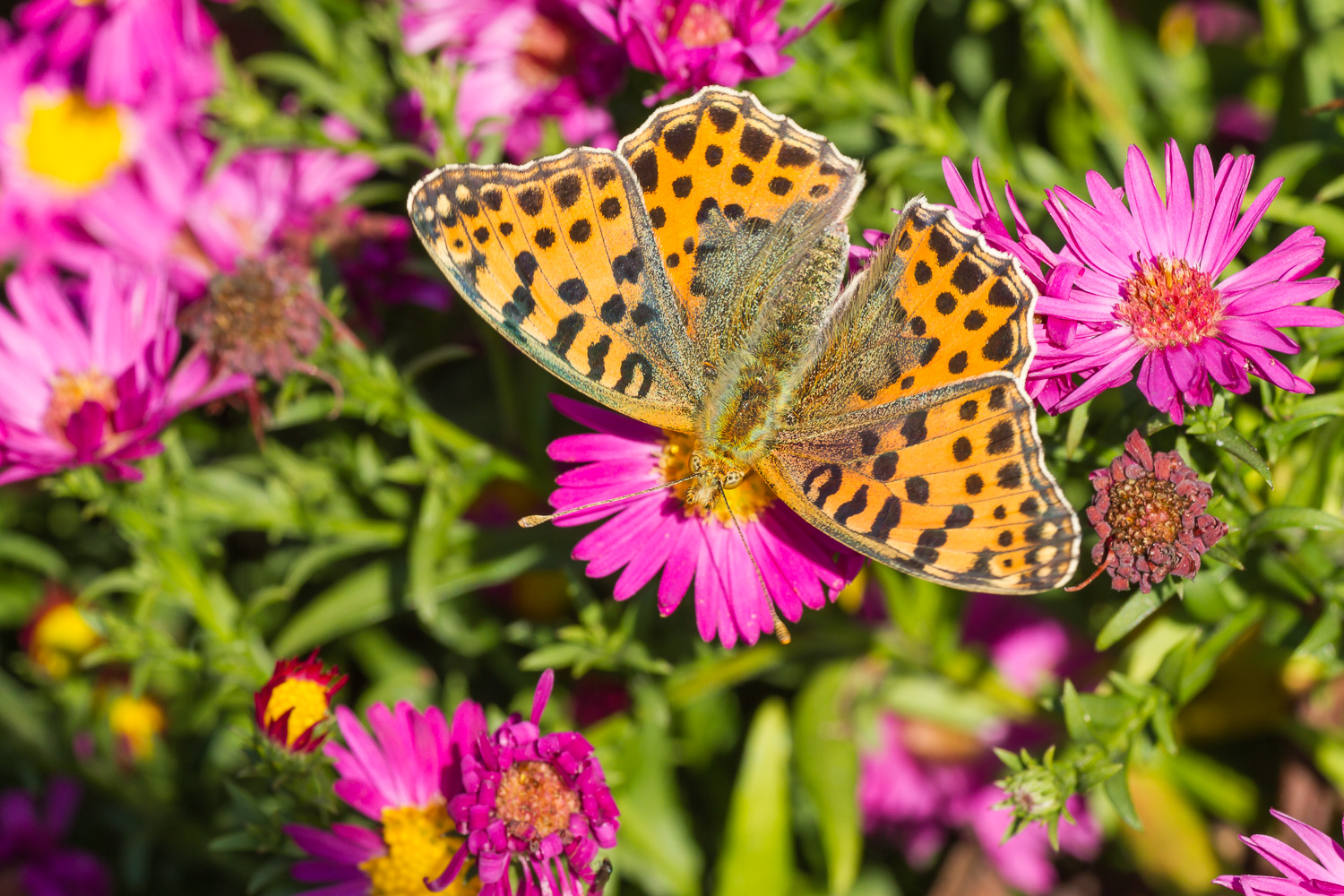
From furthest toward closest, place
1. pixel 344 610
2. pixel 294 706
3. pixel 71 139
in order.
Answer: pixel 71 139 → pixel 344 610 → pixel 294 706

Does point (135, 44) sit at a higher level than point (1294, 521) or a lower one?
higher

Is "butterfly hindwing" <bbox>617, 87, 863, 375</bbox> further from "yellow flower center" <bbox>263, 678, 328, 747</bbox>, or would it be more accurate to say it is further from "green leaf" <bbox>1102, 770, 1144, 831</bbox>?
"green leaf" <bbox>1102, 770, 1144, 831</bbox>

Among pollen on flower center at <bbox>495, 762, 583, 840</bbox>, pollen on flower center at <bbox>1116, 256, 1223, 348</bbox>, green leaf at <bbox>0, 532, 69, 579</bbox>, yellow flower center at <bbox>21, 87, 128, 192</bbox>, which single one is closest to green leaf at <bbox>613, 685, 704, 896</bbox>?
pollen on flower center at <bbox>495, 762, 583, 840</bbox>

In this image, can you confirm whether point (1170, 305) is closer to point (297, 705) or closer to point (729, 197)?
point (729, 197)

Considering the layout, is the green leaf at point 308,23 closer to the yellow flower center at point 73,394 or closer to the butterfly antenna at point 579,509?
the yellow flower center at point 73,394

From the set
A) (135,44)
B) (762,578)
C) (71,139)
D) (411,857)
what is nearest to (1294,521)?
(762,578)

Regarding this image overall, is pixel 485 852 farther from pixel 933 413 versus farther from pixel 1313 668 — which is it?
pixel 1313 668
